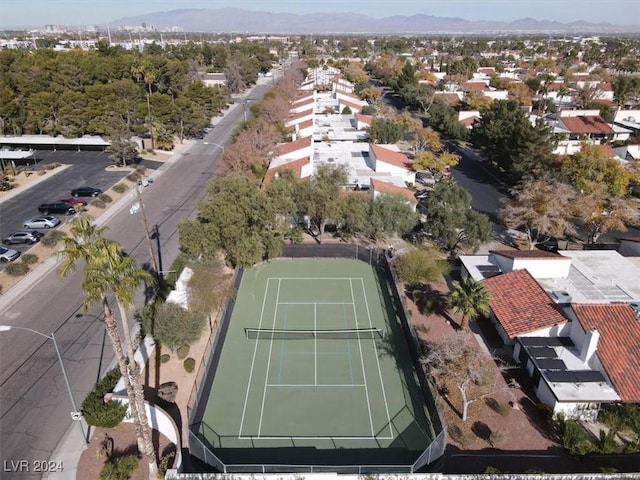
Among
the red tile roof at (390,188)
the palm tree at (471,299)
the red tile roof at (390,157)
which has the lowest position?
the palm tree at (471,299)

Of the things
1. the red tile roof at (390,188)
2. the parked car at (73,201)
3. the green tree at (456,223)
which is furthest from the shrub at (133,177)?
the green tree at (456,223)

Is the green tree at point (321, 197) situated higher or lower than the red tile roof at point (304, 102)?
lower

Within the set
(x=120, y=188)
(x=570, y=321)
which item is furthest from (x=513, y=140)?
(x=120, y=188)

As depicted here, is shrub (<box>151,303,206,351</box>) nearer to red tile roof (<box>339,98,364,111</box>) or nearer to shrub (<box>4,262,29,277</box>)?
shrub (<box>4,262,29,277</box>)

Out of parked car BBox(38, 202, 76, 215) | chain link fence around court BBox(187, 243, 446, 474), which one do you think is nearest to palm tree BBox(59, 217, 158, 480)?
chain link fence around court BBox(187, 243, 446, 474)

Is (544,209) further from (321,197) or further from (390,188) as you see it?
(321,197)

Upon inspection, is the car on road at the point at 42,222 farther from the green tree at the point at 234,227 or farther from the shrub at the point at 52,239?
the green tree at the point at 234,227
